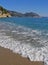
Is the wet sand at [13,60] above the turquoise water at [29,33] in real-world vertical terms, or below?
above

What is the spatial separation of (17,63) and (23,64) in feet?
0.82

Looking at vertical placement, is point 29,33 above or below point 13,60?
below

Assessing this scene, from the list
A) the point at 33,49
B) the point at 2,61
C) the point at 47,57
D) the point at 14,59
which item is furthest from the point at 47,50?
the point at 2,61

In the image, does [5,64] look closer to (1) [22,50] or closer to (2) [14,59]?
(2) [14,59]

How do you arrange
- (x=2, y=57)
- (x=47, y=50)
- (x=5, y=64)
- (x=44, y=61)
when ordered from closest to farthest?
1. (x=5, y=64)
2. (x=44, y=61)
3. (x=2, y=57)
4. (x=47, y=50)

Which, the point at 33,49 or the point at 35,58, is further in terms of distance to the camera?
the point at 33,49

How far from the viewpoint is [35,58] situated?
7805 mm

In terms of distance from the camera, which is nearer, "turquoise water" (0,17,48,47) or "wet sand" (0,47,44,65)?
"wet sand" (0,47,44,65)

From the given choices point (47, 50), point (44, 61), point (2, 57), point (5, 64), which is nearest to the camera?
point (5, 64)

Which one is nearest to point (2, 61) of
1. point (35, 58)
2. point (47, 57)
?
point (35, 58)

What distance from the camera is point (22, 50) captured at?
9.25m

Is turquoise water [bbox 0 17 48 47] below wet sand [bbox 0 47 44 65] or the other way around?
below

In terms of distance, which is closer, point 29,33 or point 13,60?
point 13,60

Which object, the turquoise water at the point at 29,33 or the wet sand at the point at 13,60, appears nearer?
the wet sand at the point at 13,60
